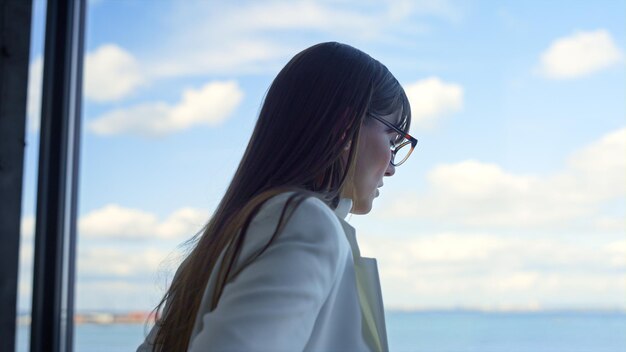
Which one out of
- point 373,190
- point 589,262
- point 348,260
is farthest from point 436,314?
point 348,260

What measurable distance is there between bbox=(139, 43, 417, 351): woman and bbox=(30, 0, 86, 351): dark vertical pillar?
154 cm

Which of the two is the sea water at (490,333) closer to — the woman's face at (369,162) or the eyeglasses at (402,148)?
the eyeglasses at (402,148)

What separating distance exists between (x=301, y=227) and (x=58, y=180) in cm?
192

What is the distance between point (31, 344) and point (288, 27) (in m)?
1.29

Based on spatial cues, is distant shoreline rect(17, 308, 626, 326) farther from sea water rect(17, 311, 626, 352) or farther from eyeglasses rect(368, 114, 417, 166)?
eyeglasses rect(368, 114, 417, 166)

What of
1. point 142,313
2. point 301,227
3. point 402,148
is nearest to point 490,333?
point 142,313

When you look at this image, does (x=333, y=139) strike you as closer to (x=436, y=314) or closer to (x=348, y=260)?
(x=348, y=260)

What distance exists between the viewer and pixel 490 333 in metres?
2.48

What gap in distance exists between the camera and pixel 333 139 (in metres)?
0.98

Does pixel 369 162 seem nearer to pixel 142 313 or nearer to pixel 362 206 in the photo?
pixel 362 206

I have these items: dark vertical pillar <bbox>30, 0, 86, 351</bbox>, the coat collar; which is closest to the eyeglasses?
the coat collar

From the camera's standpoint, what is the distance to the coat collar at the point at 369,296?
0.90 m

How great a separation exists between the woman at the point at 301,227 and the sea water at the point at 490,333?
1.12 metres

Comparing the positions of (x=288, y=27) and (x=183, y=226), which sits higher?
(x=288, y=27)
